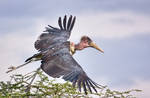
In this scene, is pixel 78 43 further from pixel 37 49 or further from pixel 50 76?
pixel 50 76

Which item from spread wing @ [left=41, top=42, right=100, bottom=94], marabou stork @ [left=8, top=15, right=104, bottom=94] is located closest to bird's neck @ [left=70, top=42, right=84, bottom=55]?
marabou stork @ [left=8, top=15, right=104, bottom=94]

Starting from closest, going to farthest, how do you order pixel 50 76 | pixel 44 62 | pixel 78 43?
pixel 50 76 → pixel 44 62 → pixel 78 43

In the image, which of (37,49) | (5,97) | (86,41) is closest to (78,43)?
(86,41)

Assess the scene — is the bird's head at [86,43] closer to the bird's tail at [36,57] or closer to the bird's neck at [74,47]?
the bird's neck at [74,47]

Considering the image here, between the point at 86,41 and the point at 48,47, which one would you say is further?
the point at 86,41

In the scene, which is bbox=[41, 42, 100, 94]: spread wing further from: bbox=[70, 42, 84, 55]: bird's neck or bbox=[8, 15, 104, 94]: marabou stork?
bbox=[70, 42, 84, 55]: bird's neck

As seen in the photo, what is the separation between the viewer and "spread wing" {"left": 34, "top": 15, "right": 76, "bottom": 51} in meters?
13.1

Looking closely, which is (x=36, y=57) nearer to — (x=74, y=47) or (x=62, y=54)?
(x=62, y=54)

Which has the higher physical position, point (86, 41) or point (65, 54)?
point (86, 41)

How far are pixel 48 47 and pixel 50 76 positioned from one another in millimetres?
1917

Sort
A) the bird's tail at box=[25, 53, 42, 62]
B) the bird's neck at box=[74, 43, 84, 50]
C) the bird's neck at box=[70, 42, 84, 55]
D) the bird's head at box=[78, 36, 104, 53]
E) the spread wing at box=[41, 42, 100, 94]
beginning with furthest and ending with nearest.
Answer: the bird's head at box=[78, 36, 104, 53] → the bird's neck at box=[74, 43, 84, 50] → the bird's neck at box=[70, 42, 84, 55] → the bird's tail at box=[25, 53, 42, 62] → the spread wing at box=[41, 42, 100, 94]

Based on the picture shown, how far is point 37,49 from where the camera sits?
13.0 m

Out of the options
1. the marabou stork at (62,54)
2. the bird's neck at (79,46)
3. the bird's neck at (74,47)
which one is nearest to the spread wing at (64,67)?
the marabou stork at (62,54)

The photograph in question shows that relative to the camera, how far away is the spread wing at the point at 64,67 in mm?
10555
